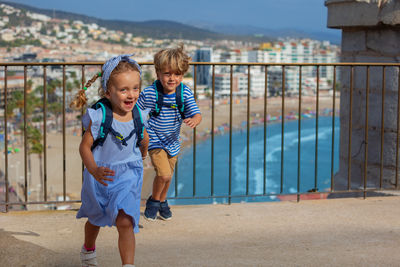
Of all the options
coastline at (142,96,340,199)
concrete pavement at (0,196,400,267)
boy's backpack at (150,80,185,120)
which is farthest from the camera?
coastline at (142,96,340,199)

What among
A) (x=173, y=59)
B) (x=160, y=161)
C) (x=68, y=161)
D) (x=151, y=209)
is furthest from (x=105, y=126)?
(x=68, y=161)

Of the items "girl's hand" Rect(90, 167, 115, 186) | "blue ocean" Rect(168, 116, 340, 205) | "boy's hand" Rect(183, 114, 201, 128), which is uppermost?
"boy's hand" Rect(183, 114, 201, 128)

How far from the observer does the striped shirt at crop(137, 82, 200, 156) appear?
130 inches

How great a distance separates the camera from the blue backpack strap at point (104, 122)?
2326 millimetres

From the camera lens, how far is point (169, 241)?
3.29 metres

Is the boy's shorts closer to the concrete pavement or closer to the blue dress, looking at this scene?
the concrete pavement

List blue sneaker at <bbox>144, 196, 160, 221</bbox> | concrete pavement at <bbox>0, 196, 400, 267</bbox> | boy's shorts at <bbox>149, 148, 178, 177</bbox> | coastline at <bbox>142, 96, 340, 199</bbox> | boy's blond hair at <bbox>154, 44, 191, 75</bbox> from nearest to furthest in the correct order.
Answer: concrete pavement at <bbox>0, 196, 400, 267</bbox>
boy's blond hair at <bbox>154, 44, 191, 75</bbox>
boy's shorts at <bbox>149, 148, 178, 177</bbox>
blue sneaker at <bbox>144, 196, 160, 221</bbox>
coastline at <bbox>142, 96, 340, 199</bbox>

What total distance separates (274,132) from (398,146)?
7306 centimetres

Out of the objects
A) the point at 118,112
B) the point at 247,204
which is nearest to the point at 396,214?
the point at 247,204

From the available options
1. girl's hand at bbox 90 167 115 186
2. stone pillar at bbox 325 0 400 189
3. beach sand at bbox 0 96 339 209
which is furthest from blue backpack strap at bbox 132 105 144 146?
beach sand at bbox 0 96 339 209

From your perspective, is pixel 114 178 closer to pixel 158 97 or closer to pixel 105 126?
pixel 105 126

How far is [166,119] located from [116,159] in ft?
3.31

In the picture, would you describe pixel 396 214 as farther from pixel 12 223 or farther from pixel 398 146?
→ pixel 12 223

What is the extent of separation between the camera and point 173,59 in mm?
3137
